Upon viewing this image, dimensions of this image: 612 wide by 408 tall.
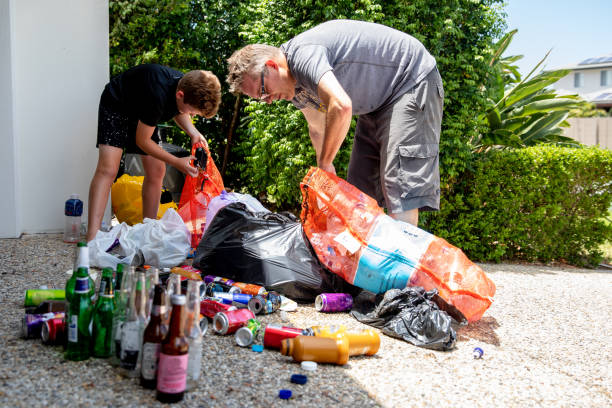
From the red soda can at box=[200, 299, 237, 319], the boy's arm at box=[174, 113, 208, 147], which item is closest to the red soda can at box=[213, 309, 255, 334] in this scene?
the red soda can at box=[200, 299, 237, 319]

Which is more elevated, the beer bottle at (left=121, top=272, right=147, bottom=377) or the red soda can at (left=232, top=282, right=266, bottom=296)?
the beer bottle at (left=121, top=272, right=147, bottom=377)

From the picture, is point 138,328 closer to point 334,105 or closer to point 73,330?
point 73,330

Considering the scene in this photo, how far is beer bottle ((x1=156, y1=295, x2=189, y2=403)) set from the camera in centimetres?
154

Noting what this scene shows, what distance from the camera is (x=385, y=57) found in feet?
9.27

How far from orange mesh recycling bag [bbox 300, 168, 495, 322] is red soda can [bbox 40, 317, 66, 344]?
1.38m

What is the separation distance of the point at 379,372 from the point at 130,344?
1006 millimetres

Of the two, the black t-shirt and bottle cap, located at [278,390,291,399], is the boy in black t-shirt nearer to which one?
the black t-shirt

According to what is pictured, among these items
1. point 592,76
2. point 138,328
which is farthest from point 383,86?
point 592,76

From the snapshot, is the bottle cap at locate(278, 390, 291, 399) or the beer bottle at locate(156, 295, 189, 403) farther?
the bottle cap at locate(278, 390, 291, 399)

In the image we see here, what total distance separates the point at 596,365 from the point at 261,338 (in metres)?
1.62

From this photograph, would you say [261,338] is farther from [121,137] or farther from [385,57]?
[121,137]

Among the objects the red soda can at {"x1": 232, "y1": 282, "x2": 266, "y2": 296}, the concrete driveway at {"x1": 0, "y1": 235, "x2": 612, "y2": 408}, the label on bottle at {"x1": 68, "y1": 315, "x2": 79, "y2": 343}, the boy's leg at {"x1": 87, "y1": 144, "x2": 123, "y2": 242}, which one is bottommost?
the concrete driveway at {"x1": 0, "y1": 235, "x2": 612, "y2": 408}

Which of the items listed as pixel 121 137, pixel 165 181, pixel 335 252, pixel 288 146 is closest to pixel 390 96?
pixel 335 252

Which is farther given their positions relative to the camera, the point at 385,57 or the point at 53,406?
the point at 385,57
